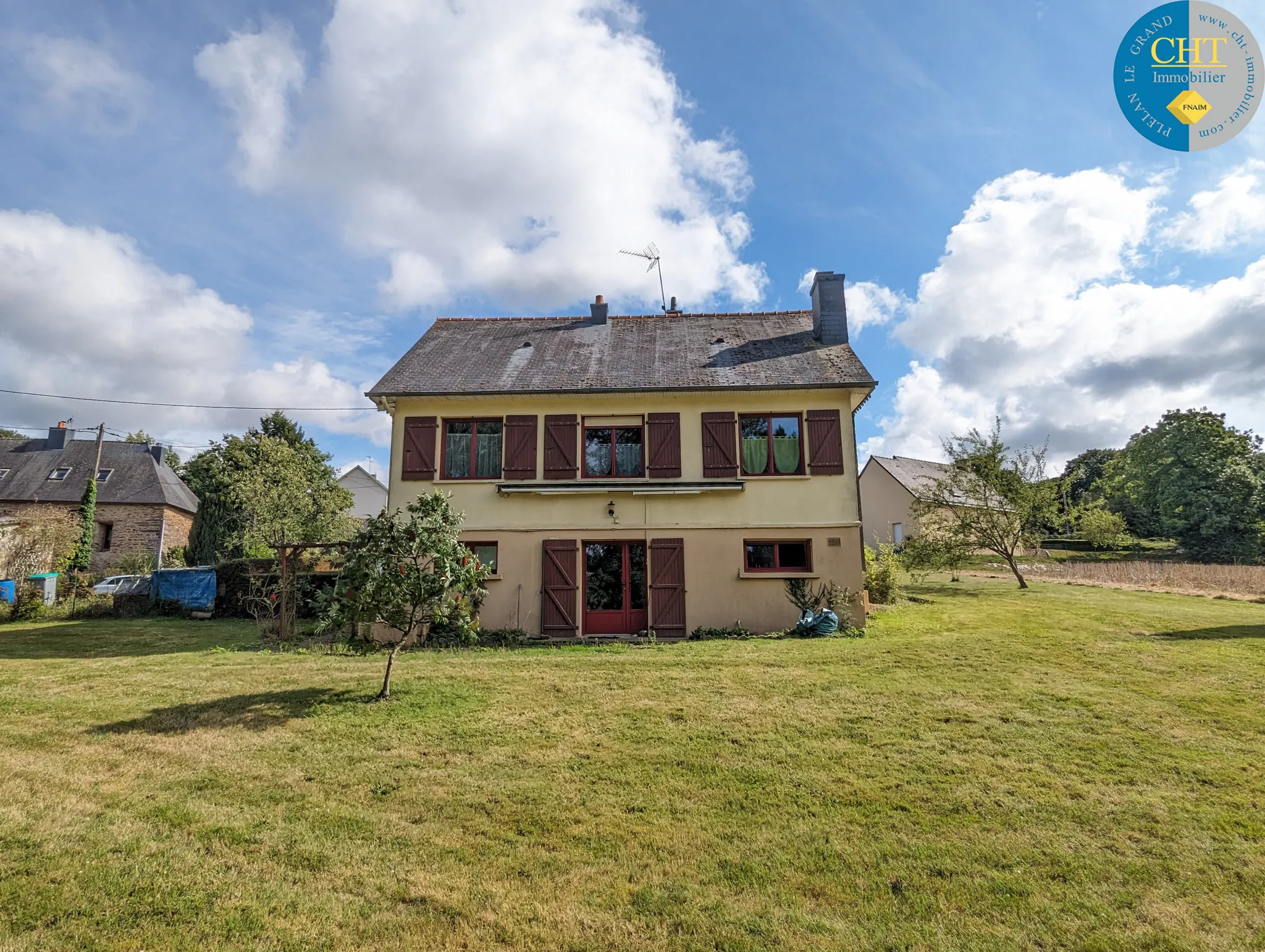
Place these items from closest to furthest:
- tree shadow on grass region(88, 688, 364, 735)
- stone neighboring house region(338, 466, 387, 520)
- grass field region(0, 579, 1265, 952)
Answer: grass field region(0, 579, 1265, 952) → tree shadow on grass region(88, 688, 364, 735) → stone neighboring house region(338, 466, 387, 520)

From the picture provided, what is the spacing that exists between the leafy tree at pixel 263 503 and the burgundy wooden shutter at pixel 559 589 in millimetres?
12339

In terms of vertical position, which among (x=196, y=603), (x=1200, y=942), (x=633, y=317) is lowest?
(x=1200, y=942)

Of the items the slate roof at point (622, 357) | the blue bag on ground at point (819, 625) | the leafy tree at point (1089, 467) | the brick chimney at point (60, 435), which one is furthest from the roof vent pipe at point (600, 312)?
the leafy tree at point (1089, 467)

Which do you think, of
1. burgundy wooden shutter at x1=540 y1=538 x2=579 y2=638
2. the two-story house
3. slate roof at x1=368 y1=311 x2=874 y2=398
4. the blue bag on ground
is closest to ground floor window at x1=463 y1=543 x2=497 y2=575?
the two-story house

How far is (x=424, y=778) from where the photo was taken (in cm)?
568

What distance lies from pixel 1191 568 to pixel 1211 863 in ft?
74.2

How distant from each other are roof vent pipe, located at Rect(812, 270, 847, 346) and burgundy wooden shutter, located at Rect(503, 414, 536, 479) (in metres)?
7.46

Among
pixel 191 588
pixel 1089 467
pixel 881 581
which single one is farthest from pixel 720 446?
pixel 1089 467

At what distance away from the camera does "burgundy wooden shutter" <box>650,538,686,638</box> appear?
13.0 m

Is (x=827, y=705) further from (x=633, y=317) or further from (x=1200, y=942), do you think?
(x=633, y=317)

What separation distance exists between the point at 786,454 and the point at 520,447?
19.3ft

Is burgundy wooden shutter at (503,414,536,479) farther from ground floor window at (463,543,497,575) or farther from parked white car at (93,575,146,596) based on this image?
parked white car at (93,575,146,596)

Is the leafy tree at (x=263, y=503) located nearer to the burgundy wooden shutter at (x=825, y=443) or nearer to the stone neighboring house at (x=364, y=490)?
the stone neighboring house at (x=364, y=490)

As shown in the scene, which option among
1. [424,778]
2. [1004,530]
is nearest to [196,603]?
[424,778]
